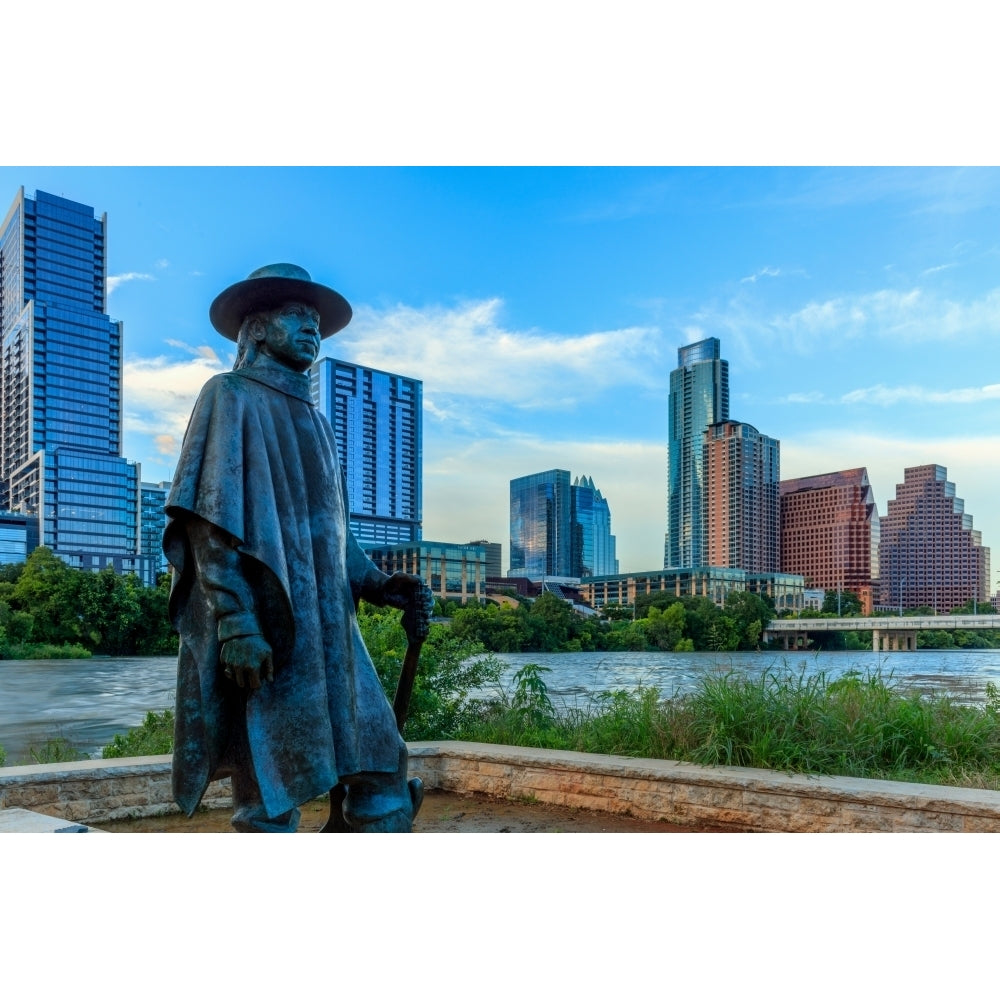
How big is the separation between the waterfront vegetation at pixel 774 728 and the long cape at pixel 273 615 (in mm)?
3236

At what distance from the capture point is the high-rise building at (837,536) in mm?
59781

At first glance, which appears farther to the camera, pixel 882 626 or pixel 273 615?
pixel 882 626

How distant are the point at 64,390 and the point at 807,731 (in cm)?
9620

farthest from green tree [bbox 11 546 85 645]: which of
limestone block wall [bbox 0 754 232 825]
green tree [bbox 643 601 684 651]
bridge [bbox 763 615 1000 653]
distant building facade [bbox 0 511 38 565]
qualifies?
distant building facade [bbox 0 511 38 565]

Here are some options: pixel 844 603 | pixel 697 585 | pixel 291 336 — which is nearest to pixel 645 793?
pixel 291 336

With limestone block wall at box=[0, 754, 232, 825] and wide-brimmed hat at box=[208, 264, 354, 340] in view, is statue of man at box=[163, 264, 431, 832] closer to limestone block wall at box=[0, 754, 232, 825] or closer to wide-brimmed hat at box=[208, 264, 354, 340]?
wide-brimmed hat at box=[208, 264, 354, 340]

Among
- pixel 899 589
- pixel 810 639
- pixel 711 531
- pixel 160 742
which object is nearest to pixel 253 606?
pixel 160 742

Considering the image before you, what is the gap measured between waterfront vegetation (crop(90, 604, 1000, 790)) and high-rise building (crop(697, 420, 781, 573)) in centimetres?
5722

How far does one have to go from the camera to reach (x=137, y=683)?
21.7 metres

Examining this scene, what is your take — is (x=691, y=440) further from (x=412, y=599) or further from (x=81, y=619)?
(x=412, y=599)

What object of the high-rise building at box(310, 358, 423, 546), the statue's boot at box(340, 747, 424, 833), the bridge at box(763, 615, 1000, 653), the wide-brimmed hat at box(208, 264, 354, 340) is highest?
the high-rise building at box(310, 358, 423, 546)

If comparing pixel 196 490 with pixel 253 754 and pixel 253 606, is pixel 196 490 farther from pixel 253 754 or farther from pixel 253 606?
pixel 253 754

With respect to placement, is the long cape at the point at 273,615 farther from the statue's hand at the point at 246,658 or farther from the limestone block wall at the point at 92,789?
the limestone block wall at the point at 92,789

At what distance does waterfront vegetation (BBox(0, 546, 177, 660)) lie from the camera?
3566cm
